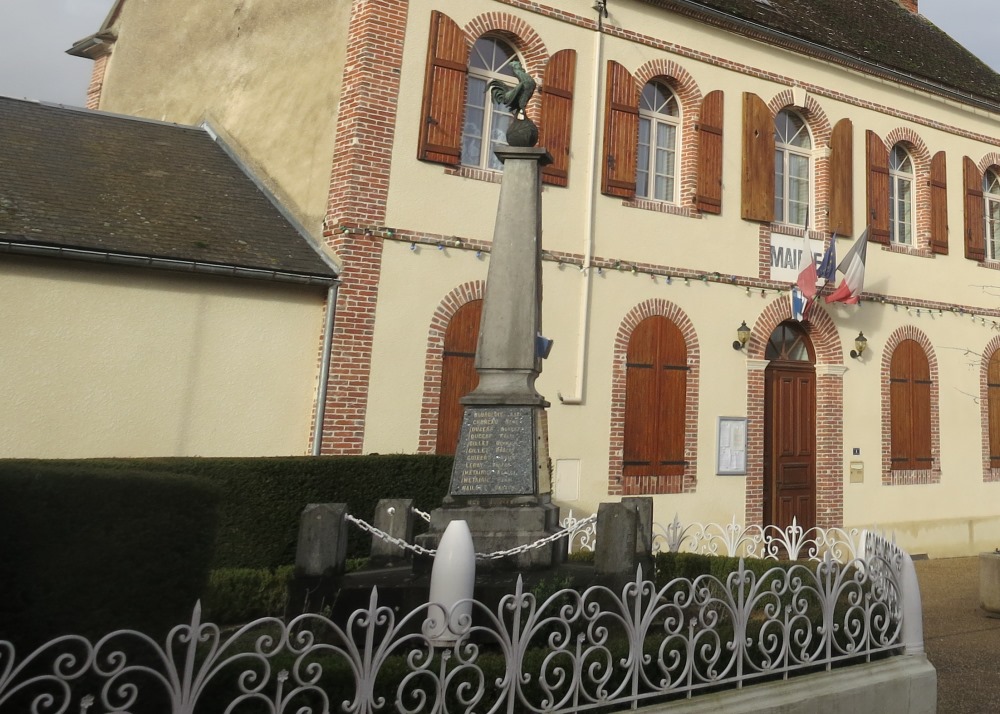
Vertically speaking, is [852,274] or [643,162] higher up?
[643,162]

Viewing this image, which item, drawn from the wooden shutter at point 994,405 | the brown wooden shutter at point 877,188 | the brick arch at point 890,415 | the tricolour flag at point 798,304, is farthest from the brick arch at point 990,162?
the tricolour flag at point 798,304

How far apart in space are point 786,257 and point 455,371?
5.86m

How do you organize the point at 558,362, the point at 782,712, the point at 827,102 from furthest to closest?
the point at 827,102 < the point at 558,362 < the point at 782,712

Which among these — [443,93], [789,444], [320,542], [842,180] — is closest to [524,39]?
[443,93]

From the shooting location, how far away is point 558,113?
1082 cm

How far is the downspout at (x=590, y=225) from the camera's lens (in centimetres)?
1045

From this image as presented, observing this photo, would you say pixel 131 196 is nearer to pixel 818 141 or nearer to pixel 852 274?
pixel 852 274

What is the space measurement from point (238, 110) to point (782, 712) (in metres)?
10.6

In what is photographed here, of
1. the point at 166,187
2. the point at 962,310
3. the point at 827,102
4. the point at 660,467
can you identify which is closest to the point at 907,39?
the point at 827,102

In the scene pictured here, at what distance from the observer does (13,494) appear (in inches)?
122

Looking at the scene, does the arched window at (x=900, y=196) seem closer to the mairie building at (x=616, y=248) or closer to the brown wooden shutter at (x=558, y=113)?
the mairie building at (x=616, y=248)

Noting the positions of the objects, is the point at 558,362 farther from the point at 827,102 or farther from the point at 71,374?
the point at 827,102

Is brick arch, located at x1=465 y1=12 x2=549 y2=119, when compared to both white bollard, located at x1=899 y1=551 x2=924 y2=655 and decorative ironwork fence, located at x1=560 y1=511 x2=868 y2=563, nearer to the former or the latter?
decorative ironwork fence, located at x1=560 y1=511 x2=868 y2=563

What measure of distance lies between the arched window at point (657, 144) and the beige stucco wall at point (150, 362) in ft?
16.7
